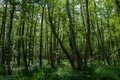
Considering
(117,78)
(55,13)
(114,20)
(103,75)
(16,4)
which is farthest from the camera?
(55,13)

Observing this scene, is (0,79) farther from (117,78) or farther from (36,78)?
(117,78)

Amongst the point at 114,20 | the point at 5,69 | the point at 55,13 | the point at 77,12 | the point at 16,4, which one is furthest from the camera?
the point at 77,12

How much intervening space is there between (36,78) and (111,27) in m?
18.3

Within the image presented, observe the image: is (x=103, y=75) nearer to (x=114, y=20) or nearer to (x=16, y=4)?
(x=16, y=4)

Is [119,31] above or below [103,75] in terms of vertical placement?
above

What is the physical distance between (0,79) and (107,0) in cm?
1367

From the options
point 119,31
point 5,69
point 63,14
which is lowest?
point 5,69

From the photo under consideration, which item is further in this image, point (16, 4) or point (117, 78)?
point (16, 4)

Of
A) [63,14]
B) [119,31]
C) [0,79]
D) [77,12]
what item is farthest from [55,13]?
[0,79]

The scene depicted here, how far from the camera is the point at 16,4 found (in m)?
13.6

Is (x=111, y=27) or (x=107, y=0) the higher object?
(x=107, y=0)

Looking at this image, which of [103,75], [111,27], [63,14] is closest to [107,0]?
[63,14]

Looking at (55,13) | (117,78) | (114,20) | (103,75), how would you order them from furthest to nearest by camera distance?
(55,13), (114,20), (103,75), (117,78)

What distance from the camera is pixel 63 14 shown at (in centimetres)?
2245
